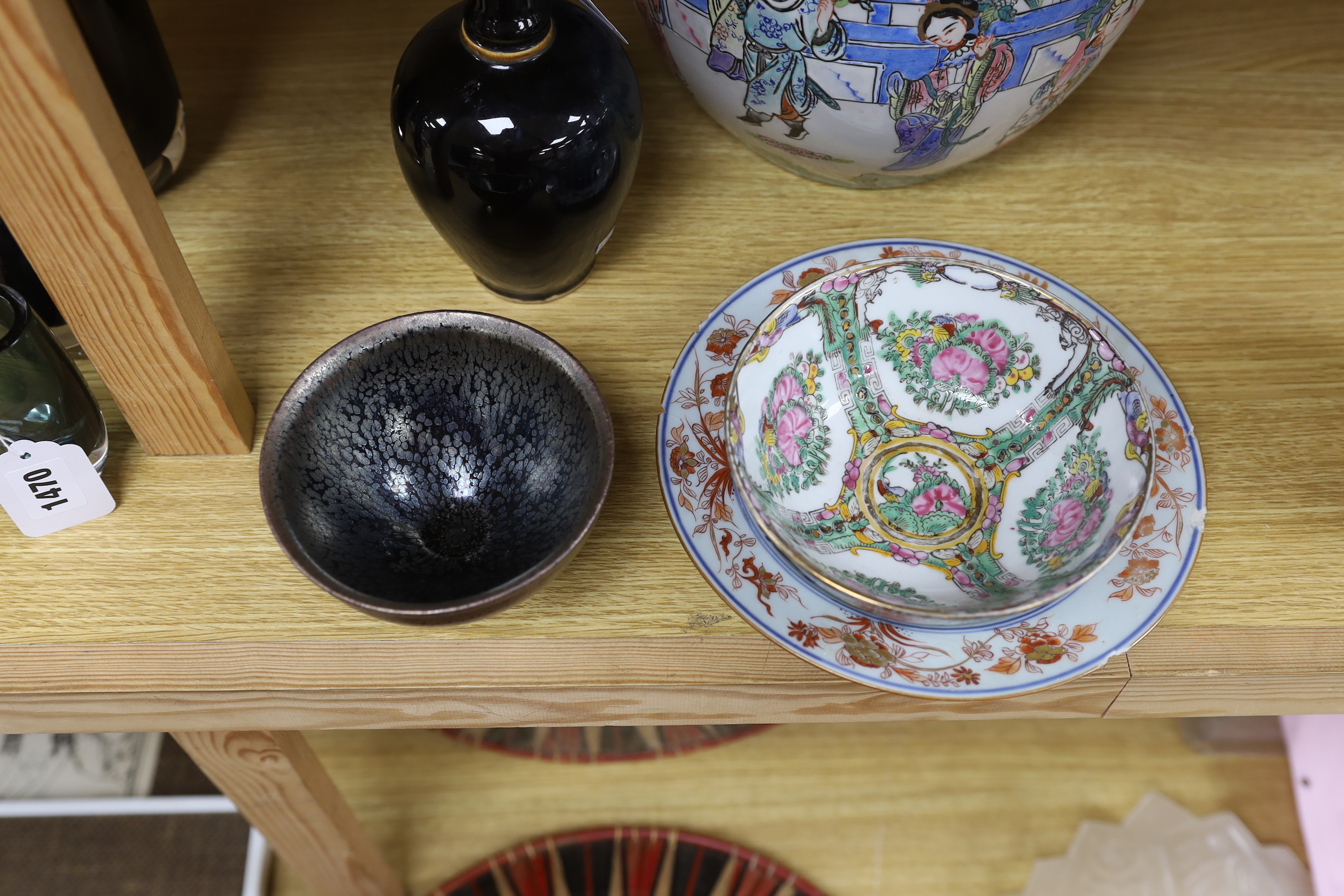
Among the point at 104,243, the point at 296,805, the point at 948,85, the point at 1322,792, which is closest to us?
the point at 104,243

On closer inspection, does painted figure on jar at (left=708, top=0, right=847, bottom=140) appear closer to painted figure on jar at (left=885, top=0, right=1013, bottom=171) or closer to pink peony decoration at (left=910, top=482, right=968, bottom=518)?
painted figure on jar at (left=885, top=0, right=1013, bottom=171)

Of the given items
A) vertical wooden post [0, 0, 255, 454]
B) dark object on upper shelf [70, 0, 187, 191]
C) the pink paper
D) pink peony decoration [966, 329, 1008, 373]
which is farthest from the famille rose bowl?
the pink paper

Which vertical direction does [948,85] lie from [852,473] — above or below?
above

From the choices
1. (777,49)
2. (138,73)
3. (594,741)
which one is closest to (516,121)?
(777,49)

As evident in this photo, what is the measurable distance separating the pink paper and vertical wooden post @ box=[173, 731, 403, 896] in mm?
884

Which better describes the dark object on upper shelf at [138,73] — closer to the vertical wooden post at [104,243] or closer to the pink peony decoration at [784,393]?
the vertical wooden post at [104,243]

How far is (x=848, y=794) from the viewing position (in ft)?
3.29

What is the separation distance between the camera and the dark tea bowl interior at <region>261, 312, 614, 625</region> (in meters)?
0.53

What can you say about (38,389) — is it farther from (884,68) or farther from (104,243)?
(884,68)

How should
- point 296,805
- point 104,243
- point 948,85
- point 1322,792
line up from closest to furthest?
1. point 104,243
2. point 948,85
3. point 296,805
4. point 1322,792

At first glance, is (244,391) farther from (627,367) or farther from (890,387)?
(890,387)

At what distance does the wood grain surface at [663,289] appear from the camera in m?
0.55

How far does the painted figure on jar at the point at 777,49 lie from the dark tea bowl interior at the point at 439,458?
0.70ft

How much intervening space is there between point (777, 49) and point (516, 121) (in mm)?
163
